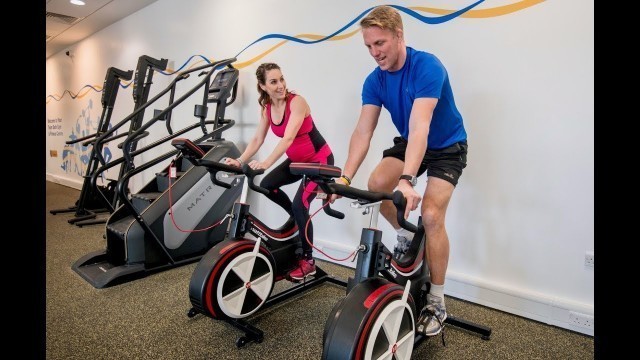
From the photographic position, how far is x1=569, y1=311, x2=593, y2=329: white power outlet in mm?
2133

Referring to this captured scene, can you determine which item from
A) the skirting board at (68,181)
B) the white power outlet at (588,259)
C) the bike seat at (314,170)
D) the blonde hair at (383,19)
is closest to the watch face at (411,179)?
the bike seat at (314,170)

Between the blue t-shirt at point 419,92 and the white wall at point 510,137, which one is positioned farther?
the white wall at point 510,137

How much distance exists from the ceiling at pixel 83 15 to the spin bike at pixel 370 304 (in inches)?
207

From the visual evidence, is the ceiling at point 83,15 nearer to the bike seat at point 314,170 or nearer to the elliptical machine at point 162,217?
the elliptical machine at point 162,217

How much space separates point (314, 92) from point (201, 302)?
7.14 ft

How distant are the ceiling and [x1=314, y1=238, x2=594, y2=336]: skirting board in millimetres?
5336

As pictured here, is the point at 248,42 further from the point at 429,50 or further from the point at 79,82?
the point at 79,82

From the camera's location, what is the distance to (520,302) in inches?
94.0

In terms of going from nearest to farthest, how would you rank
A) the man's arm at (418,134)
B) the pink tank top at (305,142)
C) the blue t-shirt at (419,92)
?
the man's arm at (418,134) → the blue t-shirt at (419,92) → the pink tank top at (305,142)

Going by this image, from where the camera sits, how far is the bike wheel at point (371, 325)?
1.30 metres
